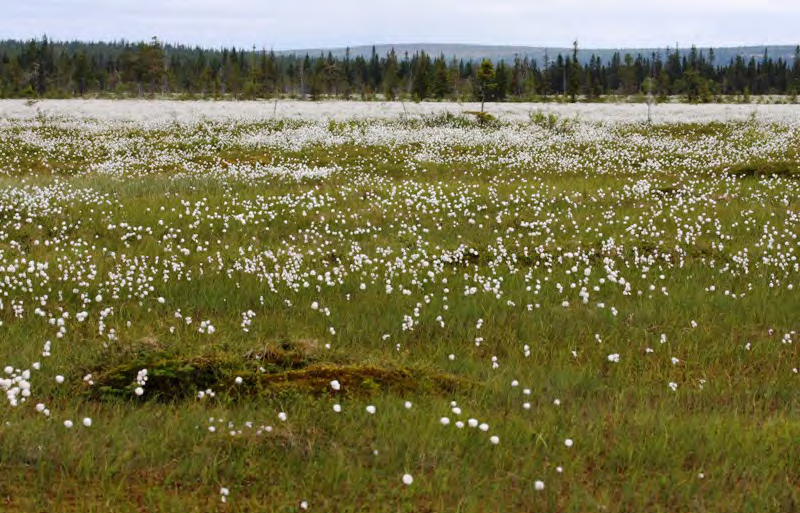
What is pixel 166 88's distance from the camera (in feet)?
450

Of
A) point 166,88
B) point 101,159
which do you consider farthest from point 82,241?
point 166,88

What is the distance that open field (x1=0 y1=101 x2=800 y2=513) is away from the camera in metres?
4.54

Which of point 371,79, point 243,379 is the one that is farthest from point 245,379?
point 371,79

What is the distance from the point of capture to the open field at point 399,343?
14.9 feet

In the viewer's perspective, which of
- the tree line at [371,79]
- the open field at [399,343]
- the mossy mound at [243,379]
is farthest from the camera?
the tree line at [371,79]

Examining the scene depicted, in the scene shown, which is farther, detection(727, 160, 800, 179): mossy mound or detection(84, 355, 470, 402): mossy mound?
detection(727, 160, 800, 179): mossy mound

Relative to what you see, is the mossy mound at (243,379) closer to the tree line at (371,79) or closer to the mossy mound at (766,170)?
the mossy mound at (766,170)

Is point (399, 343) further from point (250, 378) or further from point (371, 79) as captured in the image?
point (371, 79)

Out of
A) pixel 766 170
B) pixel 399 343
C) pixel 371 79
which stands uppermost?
pixel 371 79

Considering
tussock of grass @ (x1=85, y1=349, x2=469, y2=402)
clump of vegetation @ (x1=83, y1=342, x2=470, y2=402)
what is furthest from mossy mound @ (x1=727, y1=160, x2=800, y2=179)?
tussock of grass @ (x1=85, y1=349, x2=469, y2=402)

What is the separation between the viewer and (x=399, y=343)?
25.8 feet

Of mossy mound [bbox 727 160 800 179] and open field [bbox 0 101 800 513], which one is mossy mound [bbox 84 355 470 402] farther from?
mossy mound [bbox 727 160 800 179]

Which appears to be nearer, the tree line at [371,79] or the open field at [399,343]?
the open field at [399,343]

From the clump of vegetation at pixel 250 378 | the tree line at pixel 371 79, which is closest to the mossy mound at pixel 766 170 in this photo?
the clump of vegetation at pixel 250 378
